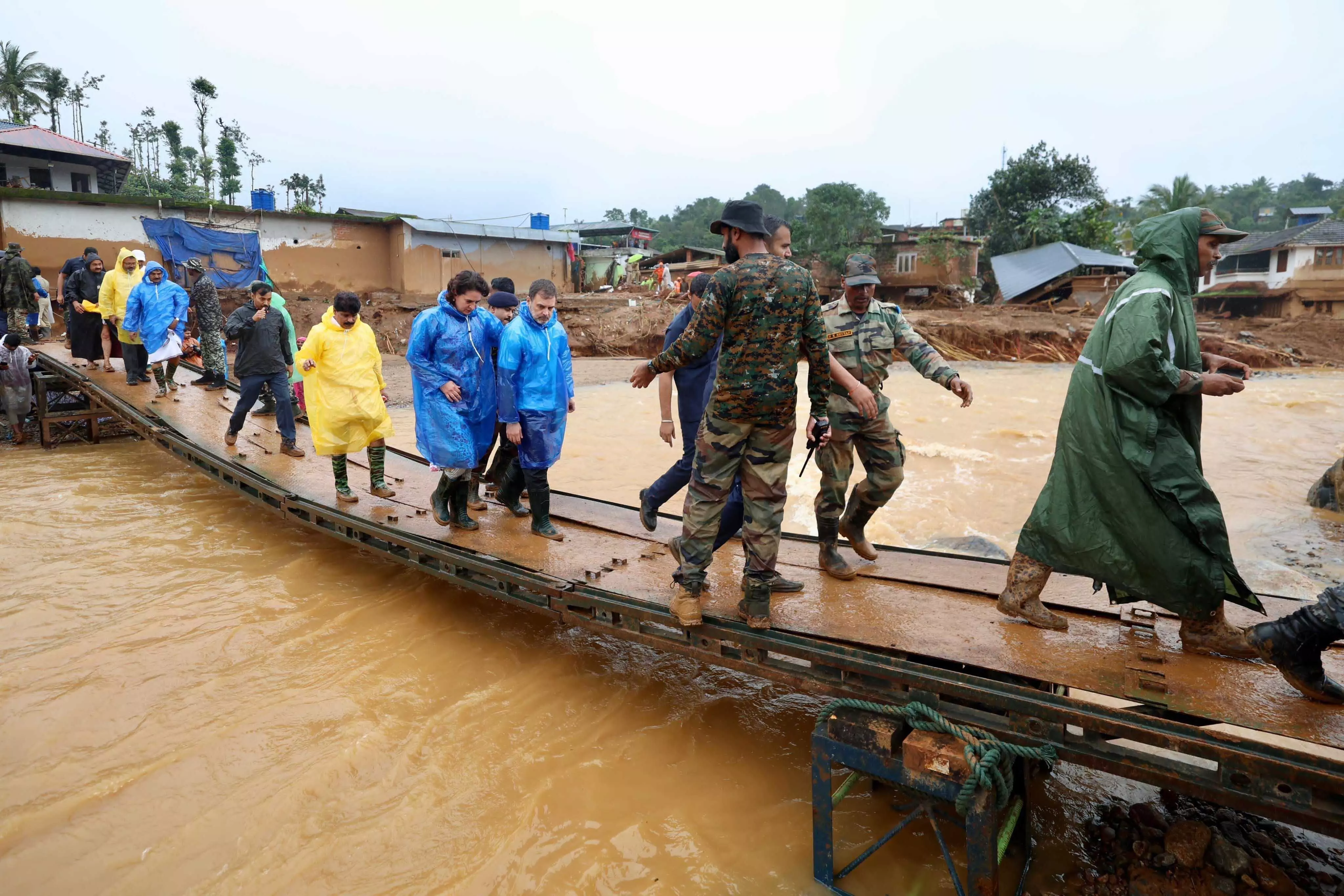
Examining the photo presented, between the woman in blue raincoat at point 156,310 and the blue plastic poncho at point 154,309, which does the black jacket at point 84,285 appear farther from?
the blue plastic poncho at point 154,309

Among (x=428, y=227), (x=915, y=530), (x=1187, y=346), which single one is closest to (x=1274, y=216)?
(x=428, y=227)

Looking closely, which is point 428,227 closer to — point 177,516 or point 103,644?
point 177,516

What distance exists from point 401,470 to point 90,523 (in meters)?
2.79

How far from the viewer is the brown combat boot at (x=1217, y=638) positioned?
2.92 metres

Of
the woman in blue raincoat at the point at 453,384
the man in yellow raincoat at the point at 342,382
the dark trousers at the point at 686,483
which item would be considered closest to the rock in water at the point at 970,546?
the dark trousers at the point at 686,483

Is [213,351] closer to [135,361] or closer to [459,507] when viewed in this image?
[135,361]

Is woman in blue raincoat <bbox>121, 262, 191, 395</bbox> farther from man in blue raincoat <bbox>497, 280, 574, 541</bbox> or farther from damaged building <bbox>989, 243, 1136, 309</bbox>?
damaged building <bbox>989, 243, 1136, 309</bbox>

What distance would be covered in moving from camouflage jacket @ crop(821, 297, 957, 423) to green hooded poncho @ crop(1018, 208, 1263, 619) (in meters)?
0.91

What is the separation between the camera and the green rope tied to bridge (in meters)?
2.50

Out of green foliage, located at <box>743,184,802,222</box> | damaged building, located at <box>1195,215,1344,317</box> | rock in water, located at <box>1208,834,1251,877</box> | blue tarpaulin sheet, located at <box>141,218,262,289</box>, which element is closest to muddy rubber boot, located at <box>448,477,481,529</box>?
rock in water, located at <box>1208,834,1251,877</box>

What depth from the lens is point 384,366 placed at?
55.3 ft

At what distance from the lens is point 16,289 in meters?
11.0

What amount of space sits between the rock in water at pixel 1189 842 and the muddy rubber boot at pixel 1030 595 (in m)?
0.79

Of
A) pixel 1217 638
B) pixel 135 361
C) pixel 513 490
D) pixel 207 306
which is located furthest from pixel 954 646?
pixel 135 361
